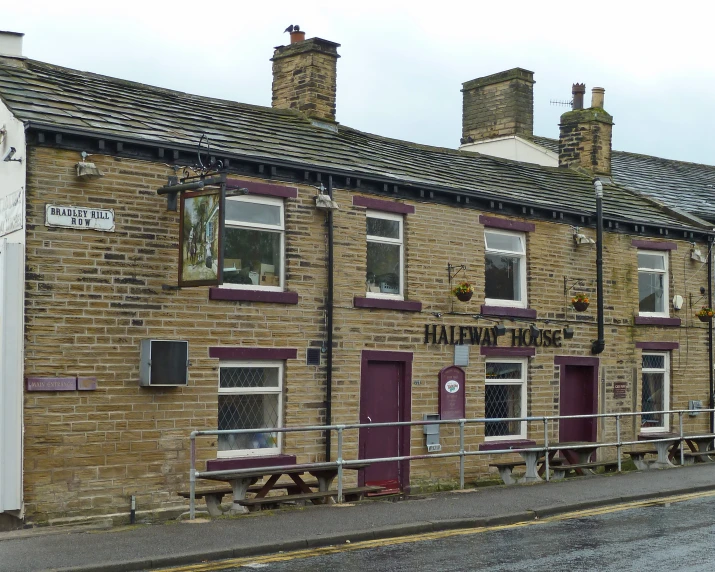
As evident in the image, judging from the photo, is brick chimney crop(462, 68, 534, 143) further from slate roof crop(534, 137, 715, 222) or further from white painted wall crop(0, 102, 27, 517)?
white painted wall crop(0, 102, 27, 517)

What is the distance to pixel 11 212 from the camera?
13.8 m

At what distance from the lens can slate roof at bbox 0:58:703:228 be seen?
14.5m

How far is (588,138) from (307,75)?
8.04m

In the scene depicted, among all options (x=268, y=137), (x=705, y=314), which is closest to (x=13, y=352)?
(x=268, y=137)

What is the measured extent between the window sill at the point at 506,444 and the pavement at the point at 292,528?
2572 mm

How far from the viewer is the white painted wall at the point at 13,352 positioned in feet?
42.3

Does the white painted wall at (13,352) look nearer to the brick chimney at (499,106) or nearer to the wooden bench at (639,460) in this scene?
the wooden bench at (639,460)

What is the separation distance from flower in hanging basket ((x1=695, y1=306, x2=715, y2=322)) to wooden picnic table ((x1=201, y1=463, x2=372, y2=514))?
10.5 meters

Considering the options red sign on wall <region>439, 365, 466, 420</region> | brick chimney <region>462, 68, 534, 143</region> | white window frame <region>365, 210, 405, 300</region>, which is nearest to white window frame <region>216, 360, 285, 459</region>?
white window frame <region>365, 210, 405, 300</region>

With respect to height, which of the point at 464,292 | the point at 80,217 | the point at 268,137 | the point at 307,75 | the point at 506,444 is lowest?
the point at 506,444

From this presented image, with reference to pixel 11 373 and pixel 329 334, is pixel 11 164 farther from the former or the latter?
pixel 329 334

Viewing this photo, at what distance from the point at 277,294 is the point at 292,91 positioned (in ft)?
18.5

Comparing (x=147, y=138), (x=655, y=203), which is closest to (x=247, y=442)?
(x=147, y=138)

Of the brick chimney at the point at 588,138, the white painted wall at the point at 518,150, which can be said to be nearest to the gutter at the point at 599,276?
the brick chimney at the point at 588,138
